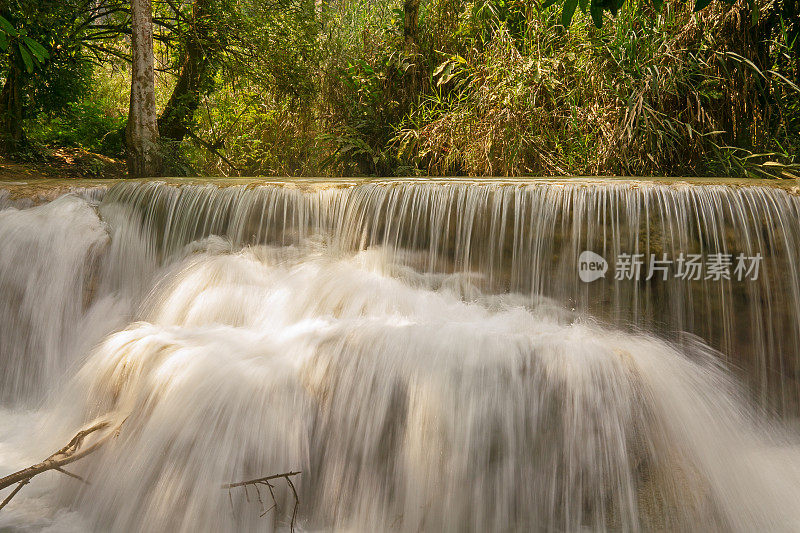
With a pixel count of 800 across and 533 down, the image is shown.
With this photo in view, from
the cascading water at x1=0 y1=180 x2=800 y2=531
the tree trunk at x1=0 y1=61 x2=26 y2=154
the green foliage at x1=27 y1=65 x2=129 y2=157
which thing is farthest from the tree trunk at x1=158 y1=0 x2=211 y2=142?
the cascading water at x1=0 y1=180 x2=800 y2=531

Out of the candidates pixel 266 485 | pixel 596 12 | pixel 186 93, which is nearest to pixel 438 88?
pixel 186 93

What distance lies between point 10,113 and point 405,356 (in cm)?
740

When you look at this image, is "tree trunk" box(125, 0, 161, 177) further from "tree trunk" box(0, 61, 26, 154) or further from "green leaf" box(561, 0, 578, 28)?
"green leaf" box(561, 0, 578, 28)

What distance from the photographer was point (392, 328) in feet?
11.4

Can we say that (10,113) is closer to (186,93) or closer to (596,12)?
(186,93)

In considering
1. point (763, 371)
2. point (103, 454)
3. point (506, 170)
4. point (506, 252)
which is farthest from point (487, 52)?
point (103, 454)

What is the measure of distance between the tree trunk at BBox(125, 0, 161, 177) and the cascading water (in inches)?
94.7

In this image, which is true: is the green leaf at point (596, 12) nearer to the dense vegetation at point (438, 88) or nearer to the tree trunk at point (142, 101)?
the dense vegetation at point (438, 88)

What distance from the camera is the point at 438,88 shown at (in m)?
8.09

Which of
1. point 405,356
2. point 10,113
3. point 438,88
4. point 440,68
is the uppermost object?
point 440,68

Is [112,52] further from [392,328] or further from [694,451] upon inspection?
[694,451]

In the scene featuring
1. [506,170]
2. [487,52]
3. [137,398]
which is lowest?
[137,398]

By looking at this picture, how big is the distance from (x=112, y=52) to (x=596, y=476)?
9497mm

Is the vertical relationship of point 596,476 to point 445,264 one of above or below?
below
